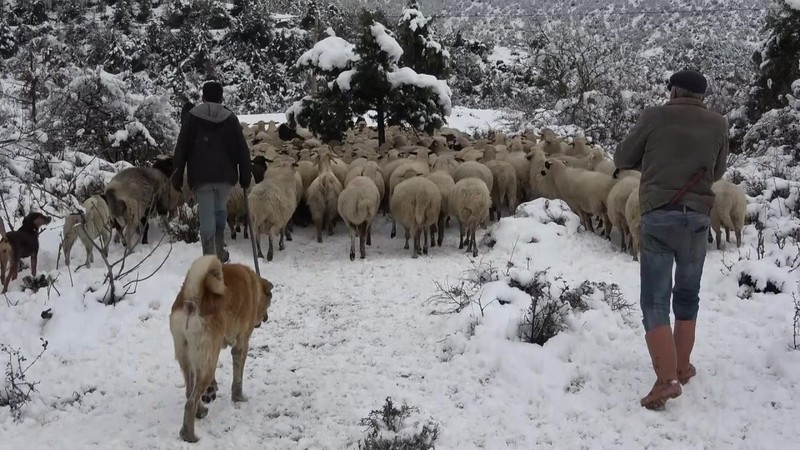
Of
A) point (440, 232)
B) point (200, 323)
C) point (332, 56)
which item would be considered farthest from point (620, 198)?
point (332, 56)

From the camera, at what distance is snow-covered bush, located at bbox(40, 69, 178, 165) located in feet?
41.3

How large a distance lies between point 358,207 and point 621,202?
3570mm

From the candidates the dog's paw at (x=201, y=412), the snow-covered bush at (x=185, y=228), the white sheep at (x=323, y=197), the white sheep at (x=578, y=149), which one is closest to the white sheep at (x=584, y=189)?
the white sheep at (x=578, y=149)

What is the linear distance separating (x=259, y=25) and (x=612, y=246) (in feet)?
128

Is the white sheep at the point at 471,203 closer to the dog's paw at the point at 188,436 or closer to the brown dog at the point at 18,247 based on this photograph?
the brown dog at the point at 18,247

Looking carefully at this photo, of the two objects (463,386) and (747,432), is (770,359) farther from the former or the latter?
(463,386)

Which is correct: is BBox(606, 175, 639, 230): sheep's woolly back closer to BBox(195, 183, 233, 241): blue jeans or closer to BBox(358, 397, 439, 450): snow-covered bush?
BBox(195, 183, 233, 241): blue jeans


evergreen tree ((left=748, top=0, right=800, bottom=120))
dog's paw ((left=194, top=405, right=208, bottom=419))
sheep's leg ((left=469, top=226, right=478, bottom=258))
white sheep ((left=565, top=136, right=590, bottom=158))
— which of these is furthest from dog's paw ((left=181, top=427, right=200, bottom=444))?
evergreen tree ((left=748, top=0, right=800, bottom=120))

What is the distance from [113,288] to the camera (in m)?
6.65

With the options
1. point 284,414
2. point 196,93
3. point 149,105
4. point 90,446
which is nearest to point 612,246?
point 284,414

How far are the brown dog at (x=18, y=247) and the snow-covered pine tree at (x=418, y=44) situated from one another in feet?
40.7

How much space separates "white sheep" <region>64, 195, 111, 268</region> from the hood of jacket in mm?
2034

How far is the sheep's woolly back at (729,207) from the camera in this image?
8727 mm

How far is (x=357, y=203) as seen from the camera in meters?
9.32
